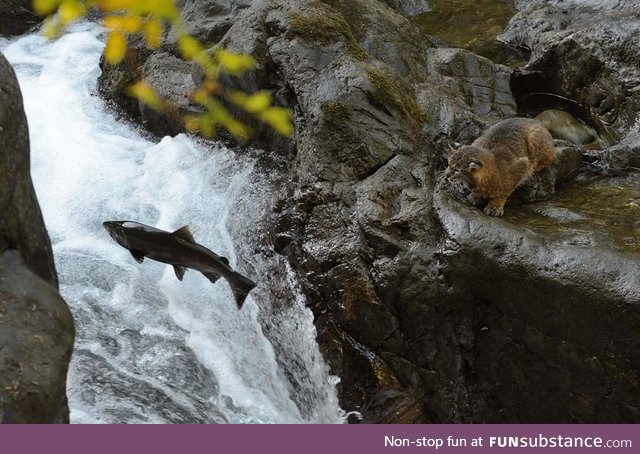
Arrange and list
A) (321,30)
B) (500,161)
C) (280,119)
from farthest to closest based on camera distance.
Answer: (321,30), (280,119), (500,161)

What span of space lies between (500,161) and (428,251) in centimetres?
119

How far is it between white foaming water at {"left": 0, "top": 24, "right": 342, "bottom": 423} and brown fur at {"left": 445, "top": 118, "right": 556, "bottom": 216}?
1.97m

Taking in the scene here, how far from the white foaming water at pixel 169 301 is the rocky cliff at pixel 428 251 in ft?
1.31

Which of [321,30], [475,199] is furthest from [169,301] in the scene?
[321,30]

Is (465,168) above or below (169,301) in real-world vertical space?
above

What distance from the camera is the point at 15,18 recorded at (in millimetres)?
12953

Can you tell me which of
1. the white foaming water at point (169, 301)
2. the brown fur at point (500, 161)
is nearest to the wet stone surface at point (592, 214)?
the brown fur at point (500, 161)

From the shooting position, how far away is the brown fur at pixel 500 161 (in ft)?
19.8

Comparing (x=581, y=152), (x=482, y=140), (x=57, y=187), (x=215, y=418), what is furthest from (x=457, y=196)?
(x=57, y=187)

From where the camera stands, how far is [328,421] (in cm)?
620

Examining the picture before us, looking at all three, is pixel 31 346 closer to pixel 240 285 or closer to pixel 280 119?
pixel 240 285

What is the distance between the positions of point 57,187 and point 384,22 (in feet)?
15.4

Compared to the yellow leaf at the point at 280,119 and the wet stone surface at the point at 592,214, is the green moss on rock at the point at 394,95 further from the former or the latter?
the wet stone surface at the point at 592,214

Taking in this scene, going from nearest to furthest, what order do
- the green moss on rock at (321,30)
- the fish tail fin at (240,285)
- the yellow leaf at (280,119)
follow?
the fish tail fin at (240,285)
the yellow leaf at (280,119)
the green moss on rock at (321,30)
